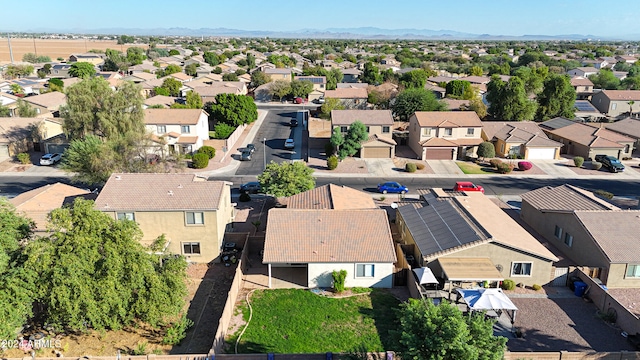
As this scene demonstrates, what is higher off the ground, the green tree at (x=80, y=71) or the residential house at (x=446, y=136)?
the green tree at (x=80, y=71)

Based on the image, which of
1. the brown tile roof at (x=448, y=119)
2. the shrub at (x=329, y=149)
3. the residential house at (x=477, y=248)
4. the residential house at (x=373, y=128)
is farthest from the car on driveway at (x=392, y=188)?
the brown tile roof at (x=448, y=119)

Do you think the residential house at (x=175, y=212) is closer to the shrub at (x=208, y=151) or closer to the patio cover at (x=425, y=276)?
the patio cover at (x=425, y=276)

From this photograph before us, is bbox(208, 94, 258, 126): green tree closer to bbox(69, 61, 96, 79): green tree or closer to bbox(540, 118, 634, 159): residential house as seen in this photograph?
bbox(540, 118, 634, 159): residential house

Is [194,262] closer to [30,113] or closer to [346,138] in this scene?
[346,138]

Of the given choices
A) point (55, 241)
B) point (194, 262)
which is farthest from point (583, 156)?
point (55, 241)

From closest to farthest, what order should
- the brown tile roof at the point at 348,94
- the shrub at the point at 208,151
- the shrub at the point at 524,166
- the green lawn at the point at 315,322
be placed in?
the green lawn at the point at 315,322
the shrub at the point at 524,166
the shrub at the point at 208,151
the brown tile roof at the point at 348,94

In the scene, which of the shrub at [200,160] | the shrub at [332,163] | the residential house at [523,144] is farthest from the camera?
the residential house at [523,144]
